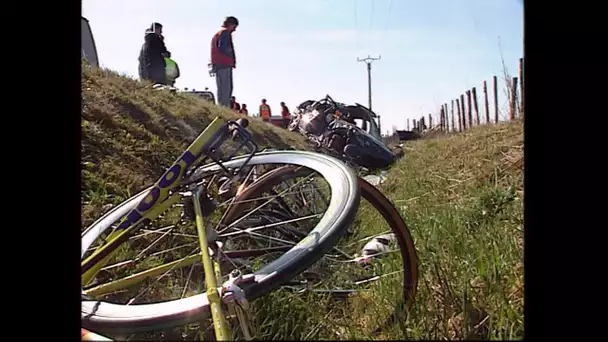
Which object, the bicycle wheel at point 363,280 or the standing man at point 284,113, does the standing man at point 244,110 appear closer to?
the standing man at point 284,113

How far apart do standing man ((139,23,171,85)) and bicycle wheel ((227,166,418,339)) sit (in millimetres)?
5830

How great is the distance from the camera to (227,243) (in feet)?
7.59

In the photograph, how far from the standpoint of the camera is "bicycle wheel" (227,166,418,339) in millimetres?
1969

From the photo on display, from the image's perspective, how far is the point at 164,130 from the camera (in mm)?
5938

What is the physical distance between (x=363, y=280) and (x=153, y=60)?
21.6 ft

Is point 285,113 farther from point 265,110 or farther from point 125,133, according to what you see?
point 125,133

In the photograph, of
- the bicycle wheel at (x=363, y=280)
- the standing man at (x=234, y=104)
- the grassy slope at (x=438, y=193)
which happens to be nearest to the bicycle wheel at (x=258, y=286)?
the bicycle wheel at (x=363, y=280)

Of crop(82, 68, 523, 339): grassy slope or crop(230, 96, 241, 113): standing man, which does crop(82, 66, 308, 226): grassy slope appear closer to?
crop(82, 68, 523, 339): grassy slope

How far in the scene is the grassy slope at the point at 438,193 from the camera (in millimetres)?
1863

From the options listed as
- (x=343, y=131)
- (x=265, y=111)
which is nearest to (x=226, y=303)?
(x=343, y=131)
